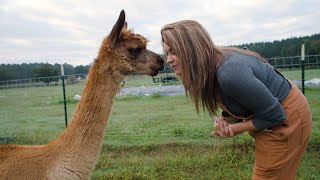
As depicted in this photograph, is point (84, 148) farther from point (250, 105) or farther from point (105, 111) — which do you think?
point (250, 105)

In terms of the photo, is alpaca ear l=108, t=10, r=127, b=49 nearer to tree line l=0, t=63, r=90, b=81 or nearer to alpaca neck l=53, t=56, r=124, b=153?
alpaca neck l=53, t=56, r=124, b=153

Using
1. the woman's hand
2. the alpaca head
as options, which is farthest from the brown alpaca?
the woman's hand

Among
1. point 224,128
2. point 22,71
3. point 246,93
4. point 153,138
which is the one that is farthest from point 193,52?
point 22,71

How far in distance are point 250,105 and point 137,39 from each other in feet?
4.01

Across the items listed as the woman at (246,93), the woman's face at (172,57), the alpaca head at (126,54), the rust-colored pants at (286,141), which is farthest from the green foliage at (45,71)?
the rust-colored pants at (286,141)

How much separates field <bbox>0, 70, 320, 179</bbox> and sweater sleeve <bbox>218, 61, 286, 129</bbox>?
1.25 meters

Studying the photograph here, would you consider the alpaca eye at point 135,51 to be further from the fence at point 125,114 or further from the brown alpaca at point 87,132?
the fence at point 125,114

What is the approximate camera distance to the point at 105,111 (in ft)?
8.45

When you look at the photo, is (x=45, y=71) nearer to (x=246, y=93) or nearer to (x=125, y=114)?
(x=125, y=114)

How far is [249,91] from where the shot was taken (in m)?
1.97

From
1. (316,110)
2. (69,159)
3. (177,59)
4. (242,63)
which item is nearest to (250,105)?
(242,63)

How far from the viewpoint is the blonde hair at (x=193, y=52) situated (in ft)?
6.86

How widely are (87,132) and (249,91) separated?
1227mm

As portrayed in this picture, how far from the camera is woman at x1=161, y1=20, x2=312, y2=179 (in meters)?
2.01
